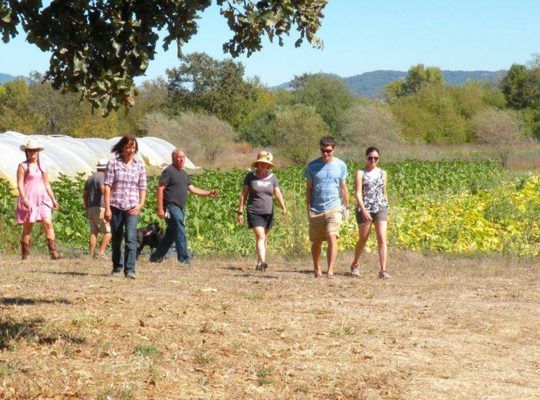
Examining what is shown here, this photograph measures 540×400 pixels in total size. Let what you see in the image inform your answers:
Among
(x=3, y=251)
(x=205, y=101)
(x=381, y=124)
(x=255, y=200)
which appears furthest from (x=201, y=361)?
(x=205, y=101)

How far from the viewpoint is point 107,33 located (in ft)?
21.5

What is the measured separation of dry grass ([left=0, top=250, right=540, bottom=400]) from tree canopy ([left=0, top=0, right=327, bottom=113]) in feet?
6.17

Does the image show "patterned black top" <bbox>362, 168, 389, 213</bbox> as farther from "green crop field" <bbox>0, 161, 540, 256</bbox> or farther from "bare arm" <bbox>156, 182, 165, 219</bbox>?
"green crop field" <bbox>0, 161, 540, 256</bbox>

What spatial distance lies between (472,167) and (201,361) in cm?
2973

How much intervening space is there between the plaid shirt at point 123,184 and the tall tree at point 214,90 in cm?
6502

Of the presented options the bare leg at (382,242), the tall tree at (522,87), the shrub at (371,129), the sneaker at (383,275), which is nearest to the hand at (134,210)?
the bare leg at (382,242)

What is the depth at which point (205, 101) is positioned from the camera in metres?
76.9

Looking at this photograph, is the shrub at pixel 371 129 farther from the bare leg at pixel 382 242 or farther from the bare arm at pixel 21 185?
the bare leg at pixel 382 242

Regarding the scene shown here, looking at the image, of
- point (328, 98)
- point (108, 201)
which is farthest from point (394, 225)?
point (328, 98)

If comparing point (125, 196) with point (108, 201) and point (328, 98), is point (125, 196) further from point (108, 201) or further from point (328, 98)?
point (328, 98)

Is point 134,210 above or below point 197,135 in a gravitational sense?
below

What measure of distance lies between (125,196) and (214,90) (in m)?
66.3

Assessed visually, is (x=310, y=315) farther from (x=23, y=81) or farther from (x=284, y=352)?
(x=23, y=81)

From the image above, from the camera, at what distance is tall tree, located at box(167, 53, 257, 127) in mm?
76500
